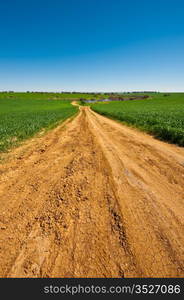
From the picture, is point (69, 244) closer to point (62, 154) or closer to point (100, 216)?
point (100, 216)

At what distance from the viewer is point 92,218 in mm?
2832

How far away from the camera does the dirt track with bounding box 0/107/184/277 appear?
202 cm

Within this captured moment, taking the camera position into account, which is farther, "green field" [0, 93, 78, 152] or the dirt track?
"green field" [0, 93, 78, 152]

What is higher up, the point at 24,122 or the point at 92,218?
the point at 24,122

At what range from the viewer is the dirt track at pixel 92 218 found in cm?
202

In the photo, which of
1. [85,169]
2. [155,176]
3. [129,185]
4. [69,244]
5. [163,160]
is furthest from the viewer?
[163,160]

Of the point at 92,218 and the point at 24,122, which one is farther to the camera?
the point at 24,122

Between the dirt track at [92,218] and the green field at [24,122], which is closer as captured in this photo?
the dirt track at [92,218]

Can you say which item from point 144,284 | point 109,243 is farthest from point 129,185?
point 144,284

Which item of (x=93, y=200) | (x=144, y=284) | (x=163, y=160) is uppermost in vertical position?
(x=163, y=160)

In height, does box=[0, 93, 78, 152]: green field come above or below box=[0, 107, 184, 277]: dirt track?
above

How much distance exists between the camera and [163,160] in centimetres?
562

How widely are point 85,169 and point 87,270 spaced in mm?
3081

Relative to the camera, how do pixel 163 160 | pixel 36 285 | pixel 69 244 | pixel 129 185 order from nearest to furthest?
pixel 36 285
pixel 69 244
pixel 129 185
pixel 163 160
